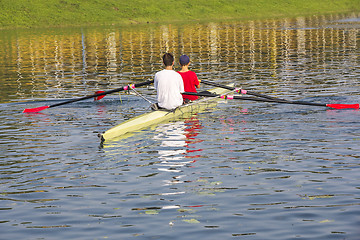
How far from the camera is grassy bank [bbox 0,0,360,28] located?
158125 mm

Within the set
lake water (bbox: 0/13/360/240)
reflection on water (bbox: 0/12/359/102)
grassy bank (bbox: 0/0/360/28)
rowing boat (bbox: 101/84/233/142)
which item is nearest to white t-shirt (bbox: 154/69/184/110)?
rowing boat (bbox: 101/84/233/142)

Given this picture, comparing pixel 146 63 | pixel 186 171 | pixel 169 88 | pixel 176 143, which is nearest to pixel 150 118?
pixel 169 88

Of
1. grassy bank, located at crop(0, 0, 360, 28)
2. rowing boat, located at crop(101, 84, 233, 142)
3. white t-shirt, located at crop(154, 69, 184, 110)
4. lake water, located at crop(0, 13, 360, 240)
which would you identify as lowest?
lake water, located at crop(0, 13, 360, 240)

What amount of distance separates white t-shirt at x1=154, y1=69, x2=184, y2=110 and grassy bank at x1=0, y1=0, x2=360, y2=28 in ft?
442

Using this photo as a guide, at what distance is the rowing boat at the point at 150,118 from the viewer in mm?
18719

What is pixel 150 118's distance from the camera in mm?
20672

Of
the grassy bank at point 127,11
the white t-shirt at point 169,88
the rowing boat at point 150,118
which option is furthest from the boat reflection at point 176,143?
the grassy bank at point 127,11

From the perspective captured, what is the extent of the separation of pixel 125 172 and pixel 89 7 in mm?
165835

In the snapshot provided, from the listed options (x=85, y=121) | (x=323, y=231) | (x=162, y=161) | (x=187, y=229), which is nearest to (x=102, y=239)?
(x=187, y=229)

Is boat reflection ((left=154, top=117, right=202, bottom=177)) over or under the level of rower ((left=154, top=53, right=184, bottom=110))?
under

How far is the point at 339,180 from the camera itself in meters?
13.2

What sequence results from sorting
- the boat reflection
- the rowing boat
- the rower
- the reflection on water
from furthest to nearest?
the reflection on water, the rower, the rowing boat, the boat reflection

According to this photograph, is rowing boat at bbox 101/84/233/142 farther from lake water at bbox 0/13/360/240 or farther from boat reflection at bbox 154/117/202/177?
boat reflection at bbox 154/117/202/177

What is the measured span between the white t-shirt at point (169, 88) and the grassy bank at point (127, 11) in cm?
13473
